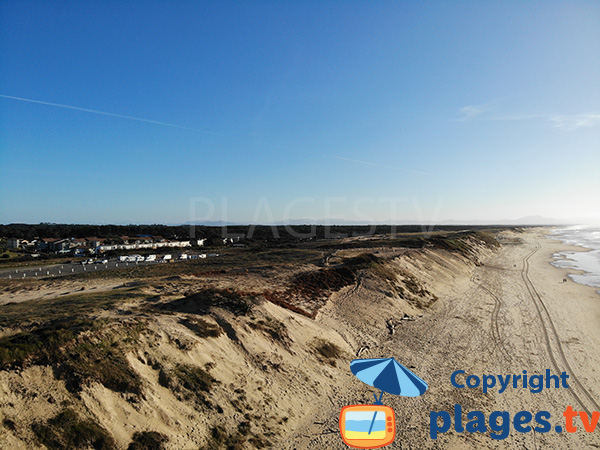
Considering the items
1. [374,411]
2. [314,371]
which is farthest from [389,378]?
[314,371]

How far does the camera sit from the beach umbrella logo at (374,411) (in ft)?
32.4

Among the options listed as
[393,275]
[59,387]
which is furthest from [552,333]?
[59,387]

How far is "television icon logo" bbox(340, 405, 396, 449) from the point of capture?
10.0 meters

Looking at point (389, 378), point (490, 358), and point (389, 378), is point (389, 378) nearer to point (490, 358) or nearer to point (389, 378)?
point (389, 378)

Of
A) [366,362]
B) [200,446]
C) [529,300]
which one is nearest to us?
[200,446]

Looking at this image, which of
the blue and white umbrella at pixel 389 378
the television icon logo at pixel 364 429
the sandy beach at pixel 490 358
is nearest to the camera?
the blue and white umbrella at pixel 389 378

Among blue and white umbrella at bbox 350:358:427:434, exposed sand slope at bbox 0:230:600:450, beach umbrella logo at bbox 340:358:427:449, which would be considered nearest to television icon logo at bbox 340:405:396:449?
beach umbrella logo at bbox 340:358:427:449

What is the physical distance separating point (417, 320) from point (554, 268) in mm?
44223

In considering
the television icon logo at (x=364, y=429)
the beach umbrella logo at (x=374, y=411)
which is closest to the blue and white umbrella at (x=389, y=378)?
the beach umbrella logo at (x=374, y=411)

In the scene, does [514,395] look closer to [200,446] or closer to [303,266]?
[200,446]

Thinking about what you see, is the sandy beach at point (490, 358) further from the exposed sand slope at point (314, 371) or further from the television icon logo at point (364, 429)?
the television icon logo at point (364, 429)

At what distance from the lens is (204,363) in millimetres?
12258

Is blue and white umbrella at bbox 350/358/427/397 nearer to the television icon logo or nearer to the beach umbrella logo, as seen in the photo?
the beach umbrella logo

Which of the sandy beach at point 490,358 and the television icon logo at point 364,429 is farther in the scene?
the sandy beach at point 490,358
